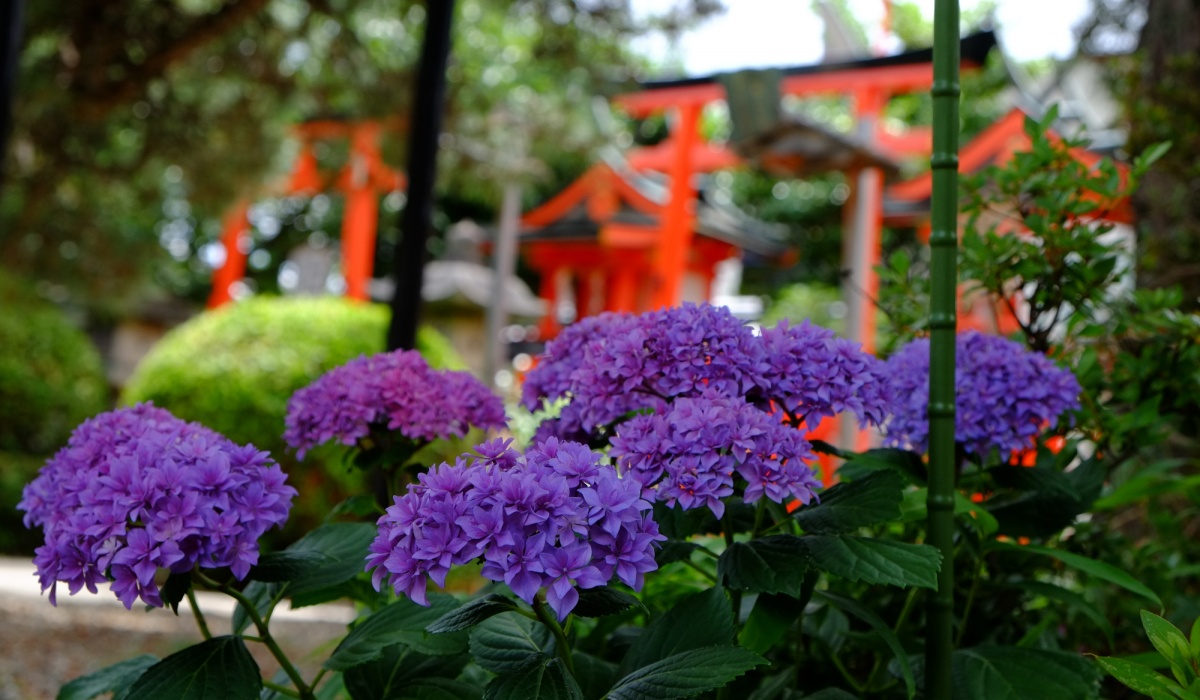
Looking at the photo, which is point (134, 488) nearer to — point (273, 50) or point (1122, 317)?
point (1122, 317)

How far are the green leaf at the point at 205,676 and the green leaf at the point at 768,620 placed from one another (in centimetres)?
52

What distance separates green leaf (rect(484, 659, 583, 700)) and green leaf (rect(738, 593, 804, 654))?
0.23m

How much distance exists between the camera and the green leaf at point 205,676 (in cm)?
115

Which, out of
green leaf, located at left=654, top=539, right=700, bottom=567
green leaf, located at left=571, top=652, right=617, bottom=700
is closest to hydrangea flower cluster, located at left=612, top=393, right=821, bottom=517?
green leaf, located at left=654, top=539, right=700, bottom=567

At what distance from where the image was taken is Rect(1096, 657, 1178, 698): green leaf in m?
0.96

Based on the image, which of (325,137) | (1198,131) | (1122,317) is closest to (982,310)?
(325,137)

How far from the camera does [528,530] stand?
3.15ft

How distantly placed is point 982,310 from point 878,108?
1842 millimetres

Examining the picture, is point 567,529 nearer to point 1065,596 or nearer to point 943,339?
point 943,339

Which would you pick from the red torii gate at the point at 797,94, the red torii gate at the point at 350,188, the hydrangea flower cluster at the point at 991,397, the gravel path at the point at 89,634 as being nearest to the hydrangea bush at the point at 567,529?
the hydrangea flower cluster at the point at 991,397

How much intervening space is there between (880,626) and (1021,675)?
266 mm

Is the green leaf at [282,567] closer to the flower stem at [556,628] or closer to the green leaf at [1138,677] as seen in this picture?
the flower stem at [556,628]

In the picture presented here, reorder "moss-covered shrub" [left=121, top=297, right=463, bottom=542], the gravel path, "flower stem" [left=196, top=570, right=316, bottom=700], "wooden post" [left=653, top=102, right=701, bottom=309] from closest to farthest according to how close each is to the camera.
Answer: "flower stem" [left=196, top=570, right=316, bottom=700] < the gravel path < "moss-covered shrub" [left=121, top=297, right=463, bottom=542] < "wooden post" [left=653, top=102, right=701, bottom=309]

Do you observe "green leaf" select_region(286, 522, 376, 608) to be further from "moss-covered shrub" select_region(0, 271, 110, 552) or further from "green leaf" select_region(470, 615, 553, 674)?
"moss-covered shrub" select_region(0, 271, 110, 552)
